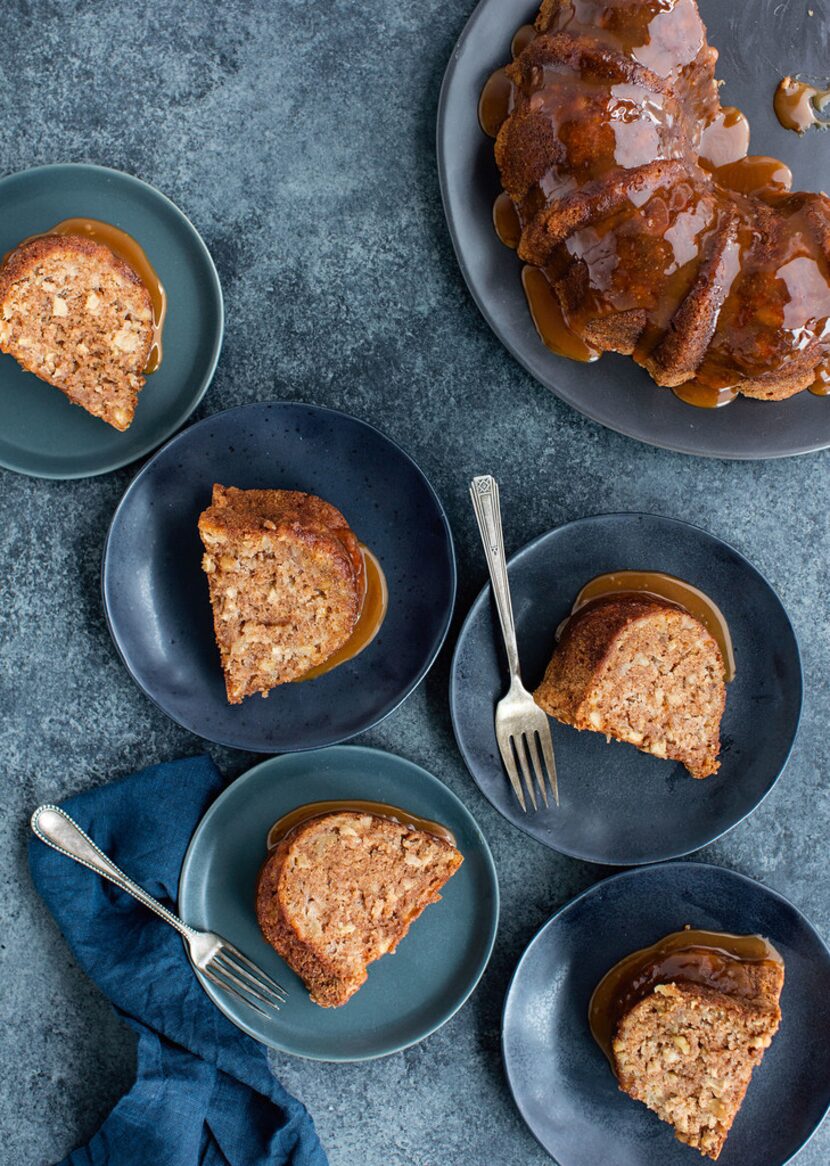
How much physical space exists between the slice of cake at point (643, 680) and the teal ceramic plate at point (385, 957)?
57 centimetres

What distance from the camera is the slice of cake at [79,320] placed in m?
Result: 2.95

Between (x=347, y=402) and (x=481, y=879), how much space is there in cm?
177

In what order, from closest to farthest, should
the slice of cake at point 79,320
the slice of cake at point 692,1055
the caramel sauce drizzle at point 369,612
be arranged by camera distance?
1. the slice of cake at point 79,320
2. the slice of cake at point 692,1055
3. the caramel sauce drizzle at point 369,612

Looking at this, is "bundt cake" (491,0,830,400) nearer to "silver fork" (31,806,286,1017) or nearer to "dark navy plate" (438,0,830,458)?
"dark navy plate" (438,0,830,458)

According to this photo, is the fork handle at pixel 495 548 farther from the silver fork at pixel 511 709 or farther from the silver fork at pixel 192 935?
the silver fork at pixel 192 935

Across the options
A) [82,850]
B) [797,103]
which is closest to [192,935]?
[82,850]

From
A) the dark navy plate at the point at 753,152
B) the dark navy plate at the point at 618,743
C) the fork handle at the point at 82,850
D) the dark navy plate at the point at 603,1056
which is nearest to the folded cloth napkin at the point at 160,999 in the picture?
the fork handle at the point at 82,850

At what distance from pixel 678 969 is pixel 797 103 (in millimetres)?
3018

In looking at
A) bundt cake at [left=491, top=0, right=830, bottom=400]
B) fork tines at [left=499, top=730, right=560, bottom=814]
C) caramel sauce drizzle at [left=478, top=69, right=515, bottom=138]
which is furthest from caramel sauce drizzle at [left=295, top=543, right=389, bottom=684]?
caramel sauce drizzle at [left=478, top=69, right=515, bottom=138]

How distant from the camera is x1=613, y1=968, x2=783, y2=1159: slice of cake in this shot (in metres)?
3.05

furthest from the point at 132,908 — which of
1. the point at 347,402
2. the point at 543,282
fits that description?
the point at 543,282

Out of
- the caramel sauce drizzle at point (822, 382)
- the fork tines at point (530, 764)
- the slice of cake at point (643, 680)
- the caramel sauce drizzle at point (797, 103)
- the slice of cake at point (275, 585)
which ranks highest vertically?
the caramel sauce drizzle at point (797, 103)

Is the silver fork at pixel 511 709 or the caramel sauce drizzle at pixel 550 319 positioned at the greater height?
the caramel sauce drizzle at pixel 550 319

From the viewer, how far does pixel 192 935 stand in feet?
10.3
